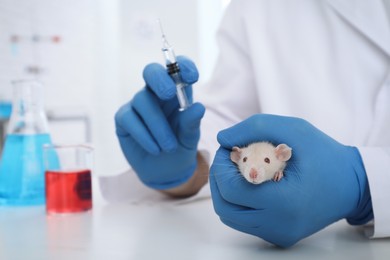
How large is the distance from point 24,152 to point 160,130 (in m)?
0.33

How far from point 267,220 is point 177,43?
10.3ft

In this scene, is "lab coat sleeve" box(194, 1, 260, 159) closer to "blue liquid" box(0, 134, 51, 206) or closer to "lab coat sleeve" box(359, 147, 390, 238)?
"blue liquid" box(0, 134, 51, 206)

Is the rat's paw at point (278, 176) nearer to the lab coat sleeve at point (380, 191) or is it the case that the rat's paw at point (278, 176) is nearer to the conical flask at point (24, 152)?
the lab coat sleeve at point (380, 191)

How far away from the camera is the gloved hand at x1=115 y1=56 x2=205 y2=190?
0.81 meters

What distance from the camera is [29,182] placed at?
37.4 inches

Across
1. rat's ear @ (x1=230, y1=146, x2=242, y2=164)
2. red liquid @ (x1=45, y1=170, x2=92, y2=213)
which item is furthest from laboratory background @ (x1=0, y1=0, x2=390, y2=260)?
rat's ear @ (x1=230, y1=146, x2=242, y2=164)

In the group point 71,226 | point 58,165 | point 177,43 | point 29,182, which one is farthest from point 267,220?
point 177,43

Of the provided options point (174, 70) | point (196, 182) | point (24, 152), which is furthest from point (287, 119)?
point (24, 152)

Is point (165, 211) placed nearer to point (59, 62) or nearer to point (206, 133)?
point (206, 133)

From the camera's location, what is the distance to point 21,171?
3.07 ft

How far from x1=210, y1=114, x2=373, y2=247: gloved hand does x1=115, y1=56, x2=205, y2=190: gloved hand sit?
0.27 m

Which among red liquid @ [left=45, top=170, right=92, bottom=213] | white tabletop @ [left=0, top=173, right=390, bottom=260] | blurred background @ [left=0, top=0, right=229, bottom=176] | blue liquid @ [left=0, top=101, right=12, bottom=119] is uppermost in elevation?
blurred background @ [left=0, top=0, right=229, bottom=176]

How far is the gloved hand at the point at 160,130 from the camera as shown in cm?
81

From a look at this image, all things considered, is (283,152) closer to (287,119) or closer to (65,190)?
(287,119)
